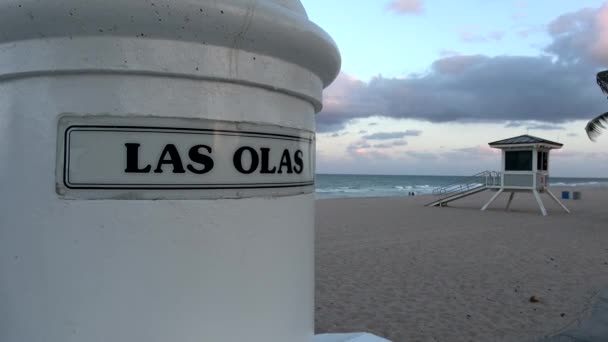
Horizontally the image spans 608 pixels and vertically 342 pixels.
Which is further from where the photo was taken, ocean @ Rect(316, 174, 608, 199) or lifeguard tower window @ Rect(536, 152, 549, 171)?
ocean @ Rect(316, 174, 608, 199)

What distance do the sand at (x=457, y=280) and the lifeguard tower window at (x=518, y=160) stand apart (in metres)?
4.82

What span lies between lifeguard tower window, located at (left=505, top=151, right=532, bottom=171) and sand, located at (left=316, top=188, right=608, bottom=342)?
15.8 ft

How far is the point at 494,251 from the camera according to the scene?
11.4 metres

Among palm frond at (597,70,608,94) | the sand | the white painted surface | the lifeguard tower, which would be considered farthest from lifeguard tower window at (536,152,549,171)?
the white painted surface

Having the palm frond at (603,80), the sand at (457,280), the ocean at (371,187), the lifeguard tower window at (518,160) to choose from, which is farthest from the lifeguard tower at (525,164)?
the ocean at (371,187)

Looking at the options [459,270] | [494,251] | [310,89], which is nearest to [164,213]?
[310,89]

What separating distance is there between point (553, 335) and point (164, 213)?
589 centimetres

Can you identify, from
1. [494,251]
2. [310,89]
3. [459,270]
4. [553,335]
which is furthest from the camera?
[494,251]

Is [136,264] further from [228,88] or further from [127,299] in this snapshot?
[228,88]

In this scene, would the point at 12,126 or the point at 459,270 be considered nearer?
the point at 12,126

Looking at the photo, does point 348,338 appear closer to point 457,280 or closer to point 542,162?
point 457,280

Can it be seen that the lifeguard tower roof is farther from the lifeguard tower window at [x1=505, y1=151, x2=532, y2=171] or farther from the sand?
the sand

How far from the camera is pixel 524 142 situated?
19703 millimetres

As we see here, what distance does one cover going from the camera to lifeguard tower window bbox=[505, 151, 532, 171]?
20.1 meters
